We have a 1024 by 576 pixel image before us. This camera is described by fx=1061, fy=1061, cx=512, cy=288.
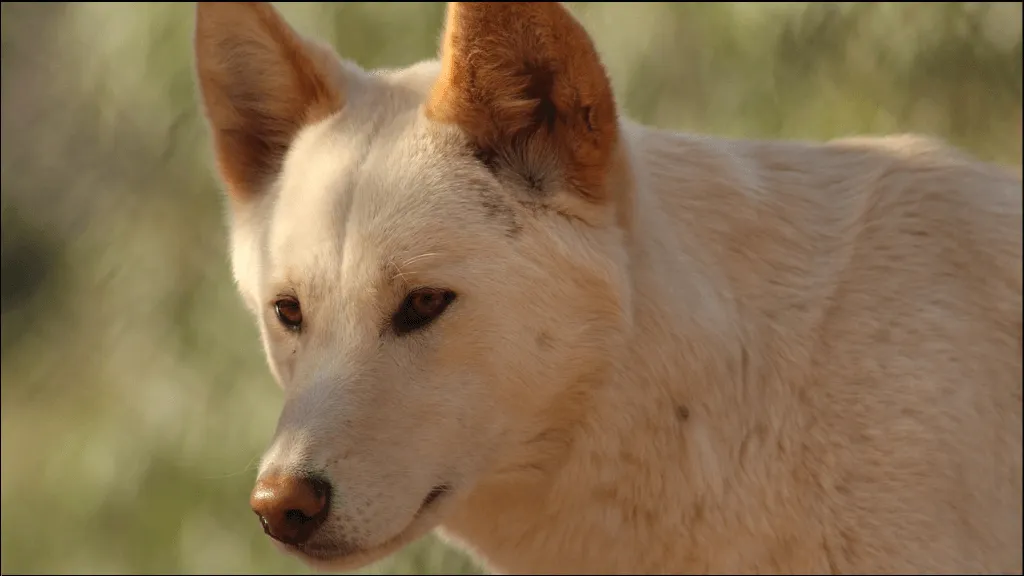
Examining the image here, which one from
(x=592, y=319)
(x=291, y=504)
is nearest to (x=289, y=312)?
(x=291, y=504)

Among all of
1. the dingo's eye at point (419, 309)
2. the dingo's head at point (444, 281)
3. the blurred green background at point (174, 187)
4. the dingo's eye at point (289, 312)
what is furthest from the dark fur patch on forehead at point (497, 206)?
the blurred green background at point (174, 187)

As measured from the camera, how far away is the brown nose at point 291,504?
1.97m

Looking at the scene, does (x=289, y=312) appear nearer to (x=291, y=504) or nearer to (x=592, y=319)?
(x=291, y=504)

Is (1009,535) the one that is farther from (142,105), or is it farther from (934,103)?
(142,105)

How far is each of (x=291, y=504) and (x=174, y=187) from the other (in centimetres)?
430

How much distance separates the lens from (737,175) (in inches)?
102

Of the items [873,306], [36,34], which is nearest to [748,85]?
[873,306]

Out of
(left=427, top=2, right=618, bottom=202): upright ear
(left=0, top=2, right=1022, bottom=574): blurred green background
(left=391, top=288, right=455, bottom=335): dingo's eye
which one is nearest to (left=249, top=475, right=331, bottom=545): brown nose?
(left=391, top=288, right=455, bottom=335): dingo's eye

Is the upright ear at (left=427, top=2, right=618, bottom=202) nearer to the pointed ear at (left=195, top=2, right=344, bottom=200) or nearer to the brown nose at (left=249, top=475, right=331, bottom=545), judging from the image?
the pointed ear at (left=195, top=2, right=344, bottom=200)

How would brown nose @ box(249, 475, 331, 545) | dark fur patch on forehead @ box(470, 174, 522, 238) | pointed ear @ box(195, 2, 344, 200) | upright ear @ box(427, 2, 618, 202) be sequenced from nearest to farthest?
1. brown nose @ box(249, 475, 331, 545)
2. upright ear @ box(427, 2, 618, 202)
3. dark fur patch on forehead @ box(470, 174, 522, 238)
4. pointed ear @ box(195, 2, 344, 200)

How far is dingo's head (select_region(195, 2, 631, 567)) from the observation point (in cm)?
208

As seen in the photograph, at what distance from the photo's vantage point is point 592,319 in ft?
7.50

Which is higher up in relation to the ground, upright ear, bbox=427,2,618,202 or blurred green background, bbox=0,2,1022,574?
upright ear, bbox=427,2,618,202

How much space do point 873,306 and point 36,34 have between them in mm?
5354
